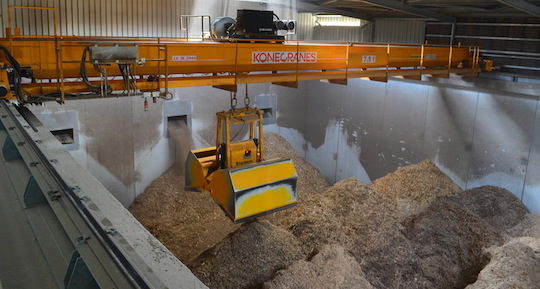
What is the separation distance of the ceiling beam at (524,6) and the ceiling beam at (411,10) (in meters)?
3.53

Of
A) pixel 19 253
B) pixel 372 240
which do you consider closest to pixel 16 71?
pixel 19 253

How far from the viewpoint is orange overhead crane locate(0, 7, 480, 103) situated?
652cm

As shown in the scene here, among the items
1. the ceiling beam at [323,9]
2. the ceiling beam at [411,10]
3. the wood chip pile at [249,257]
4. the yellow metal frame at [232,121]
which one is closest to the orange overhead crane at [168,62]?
the yellow metal frame at [232,121]

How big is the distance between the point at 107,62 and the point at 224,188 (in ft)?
9.91

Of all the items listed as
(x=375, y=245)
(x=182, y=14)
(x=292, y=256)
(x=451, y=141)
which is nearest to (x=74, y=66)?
(x=292, y=256)

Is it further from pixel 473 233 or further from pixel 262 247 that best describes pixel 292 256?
pixel 473 233

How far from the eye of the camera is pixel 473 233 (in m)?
10.1

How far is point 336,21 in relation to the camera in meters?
19.1

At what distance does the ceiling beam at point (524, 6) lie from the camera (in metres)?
11.4

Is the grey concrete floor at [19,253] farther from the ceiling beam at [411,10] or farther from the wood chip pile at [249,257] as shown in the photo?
the ceiling beam at [411,10]

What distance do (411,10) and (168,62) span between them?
9.88 metres

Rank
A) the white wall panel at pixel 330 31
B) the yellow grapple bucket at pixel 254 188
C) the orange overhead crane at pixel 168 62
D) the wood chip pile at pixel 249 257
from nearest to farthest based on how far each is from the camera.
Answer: the orange overhead crane at pixel 168 62, the yellow grapple bucket at pixel 254 188, the wood chip pile at pixel 249 257, the white wall panel at pixel 330 31

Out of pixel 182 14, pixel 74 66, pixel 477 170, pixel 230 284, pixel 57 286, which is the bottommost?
pixel 230 284

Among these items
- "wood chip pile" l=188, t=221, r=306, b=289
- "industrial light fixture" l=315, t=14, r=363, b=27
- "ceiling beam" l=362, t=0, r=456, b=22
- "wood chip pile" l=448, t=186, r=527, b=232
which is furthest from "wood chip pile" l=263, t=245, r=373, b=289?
"industrial light fixture" l=315, t=14, r=363, b=27
